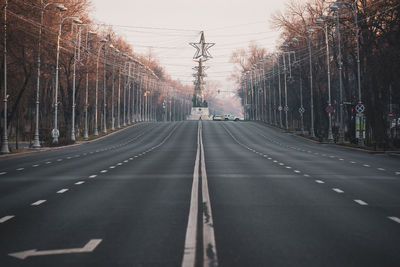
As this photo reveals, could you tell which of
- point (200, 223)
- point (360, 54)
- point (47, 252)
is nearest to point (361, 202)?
point (200, 223)

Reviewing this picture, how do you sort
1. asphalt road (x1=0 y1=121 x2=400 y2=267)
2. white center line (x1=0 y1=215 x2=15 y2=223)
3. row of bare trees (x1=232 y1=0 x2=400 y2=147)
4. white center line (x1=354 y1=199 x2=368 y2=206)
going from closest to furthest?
asphalt road (x1=0 y1=121 x2=400 y2=267)
white center line (x1=0 y1=215 x2=15 y2=223)
white center line (x1=354 y1=199 x2=368 y2=206)
row of bare trees (x1=232 y1=0 x2=400 y2=147)

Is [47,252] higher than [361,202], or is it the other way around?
[47,252]

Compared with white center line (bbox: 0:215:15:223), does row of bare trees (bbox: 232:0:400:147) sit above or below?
above

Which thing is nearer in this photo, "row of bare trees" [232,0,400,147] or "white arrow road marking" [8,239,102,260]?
"white arrow road marking" [8,239,102,260]

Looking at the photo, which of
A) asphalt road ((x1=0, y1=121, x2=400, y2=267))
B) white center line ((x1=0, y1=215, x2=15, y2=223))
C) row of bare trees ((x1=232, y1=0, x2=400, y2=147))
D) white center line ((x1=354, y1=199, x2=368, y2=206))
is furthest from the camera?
row of bare trees ((x1=232, y1=0, x2=400, y2=147))

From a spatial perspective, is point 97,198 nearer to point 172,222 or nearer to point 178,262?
point 172,222

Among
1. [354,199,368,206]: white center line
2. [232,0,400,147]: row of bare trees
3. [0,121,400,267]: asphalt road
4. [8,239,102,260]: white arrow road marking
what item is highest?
[232,0,400,147]: row of bare trees

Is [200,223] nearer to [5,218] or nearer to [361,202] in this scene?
[5,218]

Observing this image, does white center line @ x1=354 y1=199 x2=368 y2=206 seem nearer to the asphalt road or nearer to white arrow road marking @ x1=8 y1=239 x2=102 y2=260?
the asphalt road

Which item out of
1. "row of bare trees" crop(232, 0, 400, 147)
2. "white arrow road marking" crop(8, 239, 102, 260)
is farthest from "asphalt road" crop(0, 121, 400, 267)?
"row of bare trees" crop(232, 0, 400, 147)

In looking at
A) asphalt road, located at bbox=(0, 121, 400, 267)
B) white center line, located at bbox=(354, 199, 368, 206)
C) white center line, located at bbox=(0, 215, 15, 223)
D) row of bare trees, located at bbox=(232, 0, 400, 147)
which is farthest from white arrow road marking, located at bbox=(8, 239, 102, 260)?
row of bare trees, located at bbox=(232, 0, 400, 147)

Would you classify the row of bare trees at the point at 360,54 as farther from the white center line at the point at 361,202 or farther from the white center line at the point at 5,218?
the white center line at the point at 5,218

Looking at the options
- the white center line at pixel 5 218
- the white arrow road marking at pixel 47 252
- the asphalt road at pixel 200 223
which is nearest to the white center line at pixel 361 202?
the asphalt road at pixel 200 223

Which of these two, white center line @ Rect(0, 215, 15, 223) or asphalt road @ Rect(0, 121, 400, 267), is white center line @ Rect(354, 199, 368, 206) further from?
white center line @ Rect(0, 215, 15, 223)
